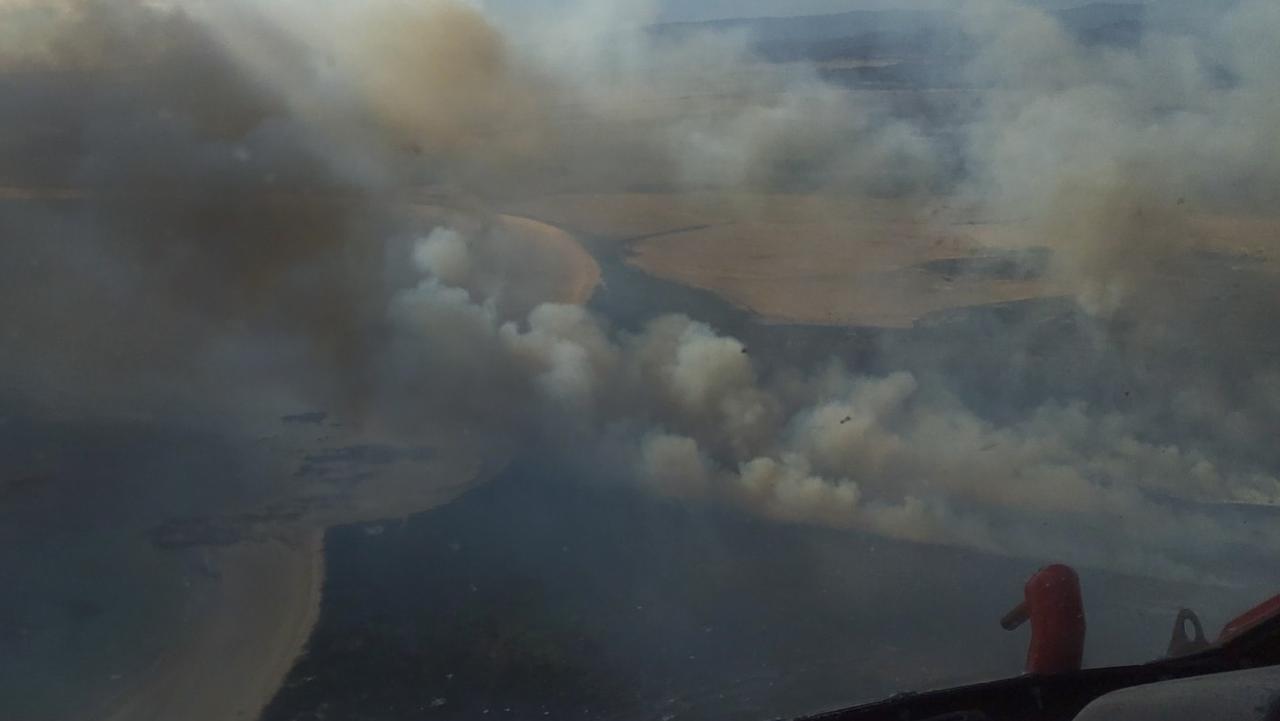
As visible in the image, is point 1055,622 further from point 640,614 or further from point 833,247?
point 833,247

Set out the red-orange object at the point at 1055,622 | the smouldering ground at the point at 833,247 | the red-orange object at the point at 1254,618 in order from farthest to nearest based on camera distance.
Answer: the smouldering ground at the point at 833,247 → the red-orange object at the point at 1055,622 → the red-orange object at the point at 1254,618

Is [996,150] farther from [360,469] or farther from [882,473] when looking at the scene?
[360,469]

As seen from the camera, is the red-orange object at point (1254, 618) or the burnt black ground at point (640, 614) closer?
the red-orange object at point (1254, 618)

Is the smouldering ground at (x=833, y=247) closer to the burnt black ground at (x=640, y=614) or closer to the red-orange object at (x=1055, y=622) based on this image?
the burnt black ground at (x=640, y=614)

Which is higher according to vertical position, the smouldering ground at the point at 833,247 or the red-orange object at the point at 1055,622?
the smouldering ground at the point at 833,247

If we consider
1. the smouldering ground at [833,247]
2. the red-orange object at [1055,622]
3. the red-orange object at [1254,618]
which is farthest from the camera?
the smouldering ground at [833,247]

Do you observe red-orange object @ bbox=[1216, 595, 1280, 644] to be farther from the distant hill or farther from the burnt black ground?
the distant hill

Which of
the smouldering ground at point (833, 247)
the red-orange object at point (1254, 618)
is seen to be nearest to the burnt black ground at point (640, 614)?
the red-orange object at point (1254, 618)

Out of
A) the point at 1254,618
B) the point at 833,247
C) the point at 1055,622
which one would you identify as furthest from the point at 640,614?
the point at 833,247

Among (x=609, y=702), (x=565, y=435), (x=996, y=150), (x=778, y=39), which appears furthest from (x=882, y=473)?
(x=778, y=39)
